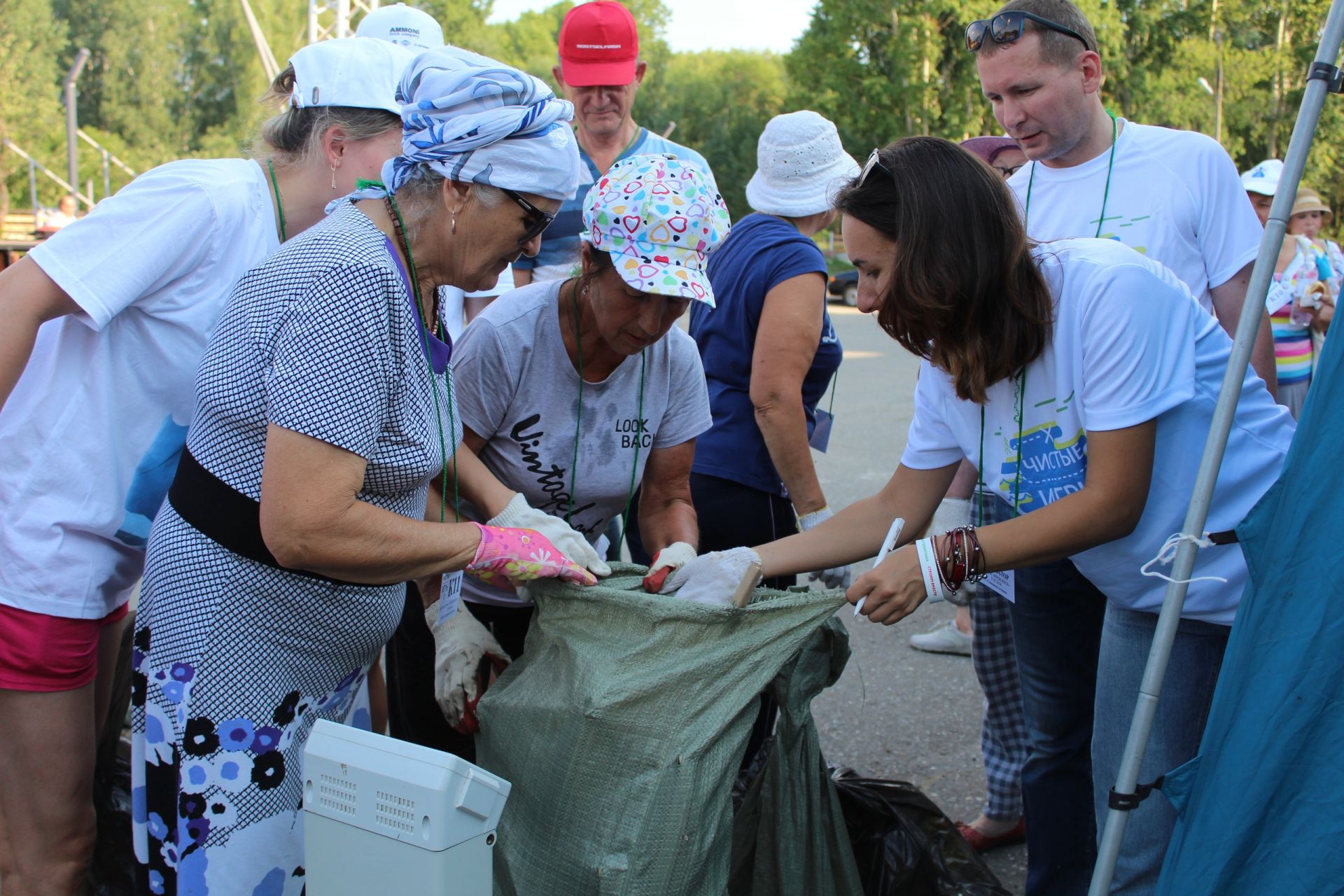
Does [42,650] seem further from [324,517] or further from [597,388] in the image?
[597,388]

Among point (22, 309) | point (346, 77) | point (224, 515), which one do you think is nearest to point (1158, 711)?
point (224, 515)

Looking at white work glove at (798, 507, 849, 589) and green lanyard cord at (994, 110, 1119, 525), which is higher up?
green lanyard cord at (994, 110, 1119, 525)

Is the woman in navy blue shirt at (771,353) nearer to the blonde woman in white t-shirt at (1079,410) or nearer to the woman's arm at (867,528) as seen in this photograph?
the woman's arm at (867,528)

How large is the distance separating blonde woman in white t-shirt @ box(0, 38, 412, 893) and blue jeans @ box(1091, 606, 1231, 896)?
1592 mm

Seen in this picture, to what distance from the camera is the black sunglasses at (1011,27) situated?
91.9 inches

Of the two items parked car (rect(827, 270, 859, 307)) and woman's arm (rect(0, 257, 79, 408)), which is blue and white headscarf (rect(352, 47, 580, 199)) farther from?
parked car (rect(827, 270, 859, 307))

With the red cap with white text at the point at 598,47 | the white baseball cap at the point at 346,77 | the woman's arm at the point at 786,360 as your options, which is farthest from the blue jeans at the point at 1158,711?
the red cap with white text at the point at 598,47

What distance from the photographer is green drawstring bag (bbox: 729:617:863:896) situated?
1.79 meters

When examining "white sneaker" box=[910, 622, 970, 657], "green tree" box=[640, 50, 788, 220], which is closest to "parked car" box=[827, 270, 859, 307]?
"green tree" box=[640, 50, 788, 220]

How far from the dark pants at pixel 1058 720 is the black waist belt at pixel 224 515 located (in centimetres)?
147

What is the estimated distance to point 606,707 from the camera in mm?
1597

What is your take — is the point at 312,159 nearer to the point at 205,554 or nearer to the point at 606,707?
the point at 205,554

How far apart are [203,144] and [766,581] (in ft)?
142

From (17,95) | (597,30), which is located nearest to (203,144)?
(17,95)
